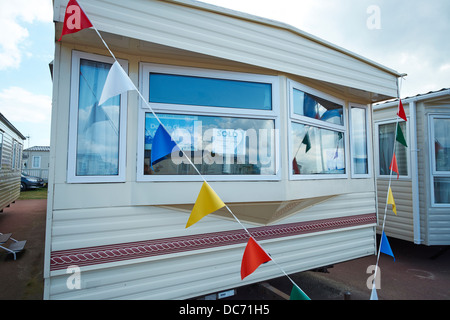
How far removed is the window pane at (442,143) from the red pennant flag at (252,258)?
4345mm

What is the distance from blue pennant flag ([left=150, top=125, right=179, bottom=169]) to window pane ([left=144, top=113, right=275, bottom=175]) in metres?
0.05

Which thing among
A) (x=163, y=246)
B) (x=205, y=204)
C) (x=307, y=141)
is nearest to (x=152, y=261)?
(x=163, y=246)

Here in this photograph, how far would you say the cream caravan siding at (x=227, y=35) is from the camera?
1.93 m

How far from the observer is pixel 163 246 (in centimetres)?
224

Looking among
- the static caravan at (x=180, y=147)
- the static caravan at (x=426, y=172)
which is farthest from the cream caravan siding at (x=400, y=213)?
the static caravan at (x=180, y=147)

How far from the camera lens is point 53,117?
75.9 inches

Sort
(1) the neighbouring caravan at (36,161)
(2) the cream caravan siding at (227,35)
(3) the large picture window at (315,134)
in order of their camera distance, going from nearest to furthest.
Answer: (2) the cream caravan siding at (227,35) → (3) the large picture window at (315,134) → (1) the neighbouring caravan at (36,161)

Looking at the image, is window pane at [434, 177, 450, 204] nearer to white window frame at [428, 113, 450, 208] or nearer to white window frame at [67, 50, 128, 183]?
white window frame at [428, 113, 450, 208]

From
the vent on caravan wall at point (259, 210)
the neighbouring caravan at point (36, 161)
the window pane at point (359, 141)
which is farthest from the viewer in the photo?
the neighbouring caravan at point (36, 161)

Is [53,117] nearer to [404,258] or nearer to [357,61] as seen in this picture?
[357,61]

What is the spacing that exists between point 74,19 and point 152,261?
6.11 ft

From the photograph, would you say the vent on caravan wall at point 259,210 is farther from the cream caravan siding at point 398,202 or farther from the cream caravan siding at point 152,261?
the cream caravan siding at point 398,202
